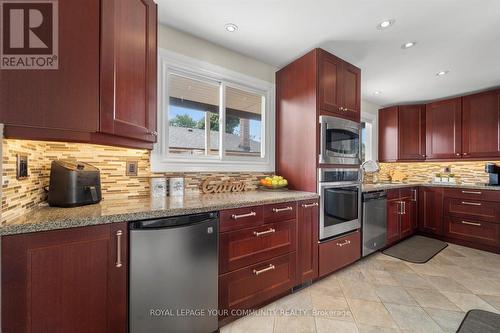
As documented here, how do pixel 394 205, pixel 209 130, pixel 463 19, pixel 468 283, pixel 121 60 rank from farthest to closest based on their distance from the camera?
pixel 394 205 → pixel 209 130 → pixel 468 283 → pixel 463 19 → pixel 121 60

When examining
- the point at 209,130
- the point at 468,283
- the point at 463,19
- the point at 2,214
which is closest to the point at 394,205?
the point at 468,283

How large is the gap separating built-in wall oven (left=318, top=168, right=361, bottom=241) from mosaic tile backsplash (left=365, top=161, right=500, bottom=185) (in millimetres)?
1552

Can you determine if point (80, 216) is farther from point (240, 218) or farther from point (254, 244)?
point (254, 244)

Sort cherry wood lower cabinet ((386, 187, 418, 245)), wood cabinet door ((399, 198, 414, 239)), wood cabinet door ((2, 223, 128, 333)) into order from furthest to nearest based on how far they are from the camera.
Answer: wood cabinet door ((399, 198, 414, 239)), cherry wood lower cabinet ((386, 187, 418, 245)), wood cabinet door ((2, 223, 128, 333))

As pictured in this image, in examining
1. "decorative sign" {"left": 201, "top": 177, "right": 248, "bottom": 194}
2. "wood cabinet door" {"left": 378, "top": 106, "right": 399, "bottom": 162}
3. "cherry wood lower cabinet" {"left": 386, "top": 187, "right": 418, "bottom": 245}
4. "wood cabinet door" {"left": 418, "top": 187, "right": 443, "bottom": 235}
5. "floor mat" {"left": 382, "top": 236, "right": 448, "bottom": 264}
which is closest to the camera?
"decorative sign" {"left": 201, "top": 177, "right": 248, "bottom": 194}

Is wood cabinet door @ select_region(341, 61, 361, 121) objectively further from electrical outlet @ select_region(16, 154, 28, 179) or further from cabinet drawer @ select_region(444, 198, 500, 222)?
electrical outlet @ select_region(16, 154, 28, 179)

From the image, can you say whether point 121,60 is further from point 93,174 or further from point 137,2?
point 93,174

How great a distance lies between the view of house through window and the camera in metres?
2.07

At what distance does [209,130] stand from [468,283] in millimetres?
3090

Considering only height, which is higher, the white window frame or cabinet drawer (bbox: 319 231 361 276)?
the white window frame

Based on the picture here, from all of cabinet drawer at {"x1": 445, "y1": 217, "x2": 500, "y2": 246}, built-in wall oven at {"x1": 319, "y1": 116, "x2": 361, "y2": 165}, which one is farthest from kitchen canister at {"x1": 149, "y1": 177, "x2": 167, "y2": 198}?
cabinet drawer at {"x1": 445, "y1": 217, "x2": 500, "y2": 246}

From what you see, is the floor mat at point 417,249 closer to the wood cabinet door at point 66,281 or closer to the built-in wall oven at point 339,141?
the built-in wall oven at point 339,141

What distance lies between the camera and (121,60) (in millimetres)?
1253

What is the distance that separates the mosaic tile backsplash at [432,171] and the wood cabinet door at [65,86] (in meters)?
3.98
